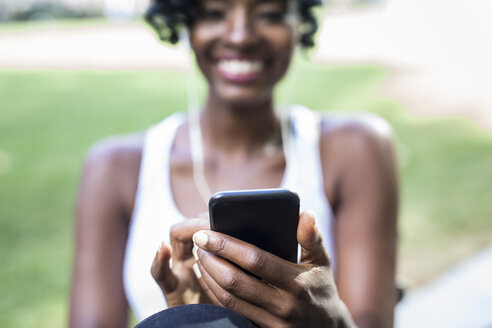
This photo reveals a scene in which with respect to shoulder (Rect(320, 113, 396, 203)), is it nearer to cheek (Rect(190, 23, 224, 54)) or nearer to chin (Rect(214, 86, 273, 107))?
chin (Rect(214, 86, 273, 107))

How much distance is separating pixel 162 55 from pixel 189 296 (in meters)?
13.7

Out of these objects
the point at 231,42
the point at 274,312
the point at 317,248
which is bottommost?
the point at 274,312

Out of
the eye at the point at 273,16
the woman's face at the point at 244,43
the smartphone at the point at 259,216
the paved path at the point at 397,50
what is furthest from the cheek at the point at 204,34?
the paved path at the point at 397,50

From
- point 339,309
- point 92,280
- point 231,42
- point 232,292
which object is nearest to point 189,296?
point 232,292

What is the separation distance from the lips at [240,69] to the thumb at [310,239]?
902mm

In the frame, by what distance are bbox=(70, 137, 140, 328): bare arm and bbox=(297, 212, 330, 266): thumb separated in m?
0.98

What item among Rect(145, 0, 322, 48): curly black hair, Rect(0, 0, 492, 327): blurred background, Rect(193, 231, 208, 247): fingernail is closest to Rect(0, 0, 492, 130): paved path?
Result: Rect(0, 0, 492, 327): blurred background

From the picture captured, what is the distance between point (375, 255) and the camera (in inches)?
70.9

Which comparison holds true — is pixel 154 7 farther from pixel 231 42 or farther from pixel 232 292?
pixel 232 292

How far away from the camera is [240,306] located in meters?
1.03

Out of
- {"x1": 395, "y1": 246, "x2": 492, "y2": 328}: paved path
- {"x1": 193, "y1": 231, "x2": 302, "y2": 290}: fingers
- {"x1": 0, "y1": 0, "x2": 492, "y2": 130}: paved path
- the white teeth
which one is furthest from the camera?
{"x1": 0, "y1": 0, "x2": 492, "y2": 130}: paved path

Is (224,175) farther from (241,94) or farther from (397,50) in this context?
(397,50)

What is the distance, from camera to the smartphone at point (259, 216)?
3.34ft

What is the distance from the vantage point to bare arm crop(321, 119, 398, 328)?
1747 millimetres
